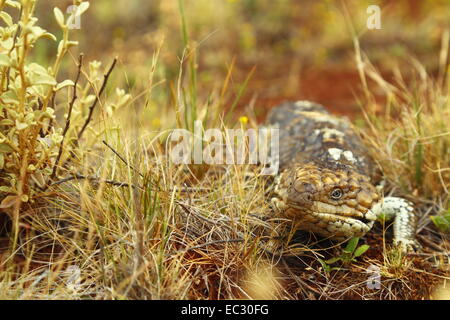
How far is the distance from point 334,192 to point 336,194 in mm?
20

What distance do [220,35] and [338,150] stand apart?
4.85 meters

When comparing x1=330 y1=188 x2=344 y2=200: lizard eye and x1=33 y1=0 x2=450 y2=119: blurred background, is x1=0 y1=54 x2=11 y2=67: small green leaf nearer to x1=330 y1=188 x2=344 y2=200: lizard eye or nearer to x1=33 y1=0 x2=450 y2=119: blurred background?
x1=330 y1=188 x2=344 y2=200: lizard eye

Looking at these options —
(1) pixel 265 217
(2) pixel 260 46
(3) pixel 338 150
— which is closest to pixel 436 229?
(3) pixel 338 150

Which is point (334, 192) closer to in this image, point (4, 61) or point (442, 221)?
point (442, 221)

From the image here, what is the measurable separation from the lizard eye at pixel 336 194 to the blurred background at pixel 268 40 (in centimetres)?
321

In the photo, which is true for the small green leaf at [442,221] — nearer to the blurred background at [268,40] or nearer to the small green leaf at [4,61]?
the small green leaf at [4,61]

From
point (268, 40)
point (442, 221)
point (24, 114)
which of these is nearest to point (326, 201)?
point (442, 221)

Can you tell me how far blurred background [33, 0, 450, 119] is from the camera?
259 inches

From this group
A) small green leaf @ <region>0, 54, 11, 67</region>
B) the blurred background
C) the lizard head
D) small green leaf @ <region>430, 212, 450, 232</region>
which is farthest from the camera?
the blurred background

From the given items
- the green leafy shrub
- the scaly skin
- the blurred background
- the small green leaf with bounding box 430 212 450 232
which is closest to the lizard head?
the scaly skin

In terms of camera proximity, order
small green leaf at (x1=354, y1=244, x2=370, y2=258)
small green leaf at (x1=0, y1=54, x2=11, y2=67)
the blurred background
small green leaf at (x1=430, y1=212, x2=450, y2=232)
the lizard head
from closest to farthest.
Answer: small green leaf at (x1=0, y1=54, x2=11, y2=67) → the lizard head → small green leaf at (x1=354, y1=244, x2=370, y2=258) → small green leaf at (x1=430, y1=212, x2=450, y2=232) → the blurred background

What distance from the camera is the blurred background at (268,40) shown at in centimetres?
659

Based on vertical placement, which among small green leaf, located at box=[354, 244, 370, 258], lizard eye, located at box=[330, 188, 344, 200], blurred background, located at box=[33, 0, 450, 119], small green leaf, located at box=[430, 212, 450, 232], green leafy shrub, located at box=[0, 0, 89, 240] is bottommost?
small green leaf, located at box=[354, 244, 370, 258]

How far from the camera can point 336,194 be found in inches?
108
